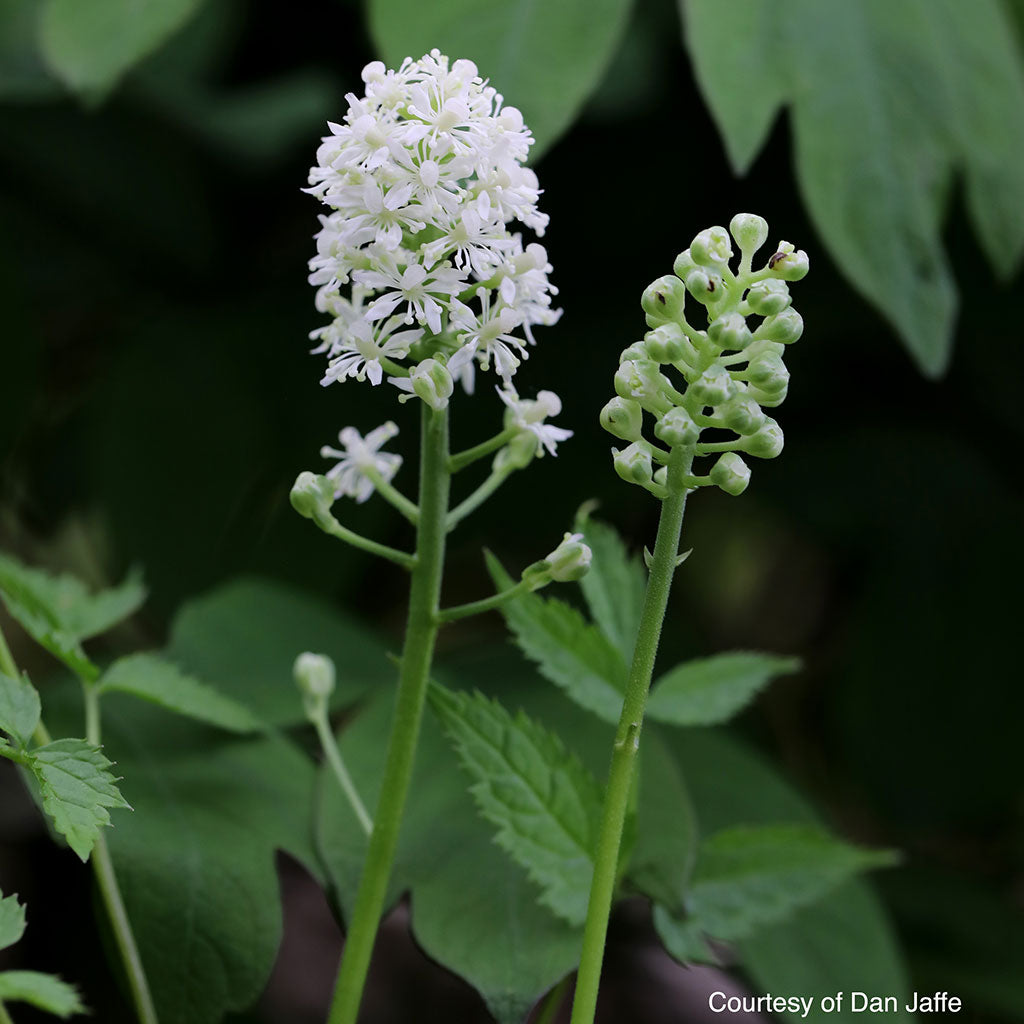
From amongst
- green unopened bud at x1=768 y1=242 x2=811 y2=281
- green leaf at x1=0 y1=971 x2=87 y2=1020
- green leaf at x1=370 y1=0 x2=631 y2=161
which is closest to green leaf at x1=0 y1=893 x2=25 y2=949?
green leaf at x1=0 y1=971 x2=87 y2=1020

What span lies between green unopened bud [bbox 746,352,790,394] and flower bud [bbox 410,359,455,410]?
11cm

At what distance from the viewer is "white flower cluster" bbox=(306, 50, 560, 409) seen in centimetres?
43

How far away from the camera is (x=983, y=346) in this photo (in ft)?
3.80

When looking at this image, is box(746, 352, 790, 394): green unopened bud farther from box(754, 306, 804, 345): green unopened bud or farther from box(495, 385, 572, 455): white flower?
box(495, 385, 572, 455): white flower

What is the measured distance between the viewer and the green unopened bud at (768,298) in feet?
1.30

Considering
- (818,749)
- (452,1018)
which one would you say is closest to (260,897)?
(452,1018)

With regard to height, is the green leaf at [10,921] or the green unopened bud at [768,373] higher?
the green unopened bud at [768,373]

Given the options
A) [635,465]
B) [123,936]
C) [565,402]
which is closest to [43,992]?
[123,936]

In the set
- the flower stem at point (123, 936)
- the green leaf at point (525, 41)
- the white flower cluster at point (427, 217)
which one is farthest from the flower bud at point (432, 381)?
the green leaf at point (525, 41)

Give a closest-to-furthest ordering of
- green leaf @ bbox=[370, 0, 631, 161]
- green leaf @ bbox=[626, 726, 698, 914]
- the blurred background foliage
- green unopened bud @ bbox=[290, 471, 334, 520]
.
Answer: green unopened bud @ bbox=[290, 471, 334, 520]
green leaf @ bbox=[626, 726, 698, 914]
green leaf @ bbox=[370, 0, 631, 161]
the blurred background foliage

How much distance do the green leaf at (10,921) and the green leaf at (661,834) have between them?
0.95 ft

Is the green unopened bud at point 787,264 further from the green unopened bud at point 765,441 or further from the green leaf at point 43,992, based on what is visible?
the green leaf at point 43,992

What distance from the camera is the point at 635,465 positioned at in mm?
402

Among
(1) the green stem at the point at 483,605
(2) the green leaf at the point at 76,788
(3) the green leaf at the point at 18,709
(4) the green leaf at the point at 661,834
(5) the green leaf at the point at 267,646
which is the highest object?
(1) the green stem at the point at 483,605
